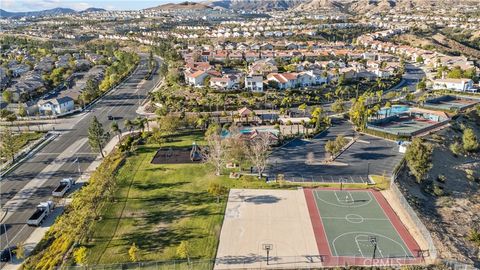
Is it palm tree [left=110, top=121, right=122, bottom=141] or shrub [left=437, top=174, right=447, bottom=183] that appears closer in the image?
shrub [left=437, top=174, right=447, bottom=183]

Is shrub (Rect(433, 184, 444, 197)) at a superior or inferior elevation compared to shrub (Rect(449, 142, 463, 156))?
inferior

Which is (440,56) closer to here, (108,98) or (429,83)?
(429,83)

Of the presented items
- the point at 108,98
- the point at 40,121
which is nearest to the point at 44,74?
the point at 108,98

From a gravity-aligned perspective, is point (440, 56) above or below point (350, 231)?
above

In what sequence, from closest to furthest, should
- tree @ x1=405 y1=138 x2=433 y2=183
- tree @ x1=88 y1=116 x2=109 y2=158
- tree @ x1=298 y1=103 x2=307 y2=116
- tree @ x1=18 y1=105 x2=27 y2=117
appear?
1. tree @ x1=405 y1=138 x2=433 y2=183
2. tree @ x1=88 y1=116 x2=109 y2=158
3. tree @ x1=298 y1=103 x2=307 y2=116
4. tree @ x1=18 y1=105 x2=27 y2=117

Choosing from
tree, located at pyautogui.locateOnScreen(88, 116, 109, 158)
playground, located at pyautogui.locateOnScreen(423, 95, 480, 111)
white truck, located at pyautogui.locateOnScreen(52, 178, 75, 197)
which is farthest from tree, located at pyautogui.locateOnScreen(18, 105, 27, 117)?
playground, located at pyautogui.locateOnScreen(423, 95, 480, 111)

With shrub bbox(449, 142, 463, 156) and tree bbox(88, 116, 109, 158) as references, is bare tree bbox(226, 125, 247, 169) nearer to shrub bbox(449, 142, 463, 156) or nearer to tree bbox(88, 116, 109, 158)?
tree bbox(88, 116, 109, 158)

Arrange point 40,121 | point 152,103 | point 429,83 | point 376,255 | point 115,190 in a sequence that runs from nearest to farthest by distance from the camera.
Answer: point 376,255, point 115,190, point 40,121, point 152,103, point 429,83
